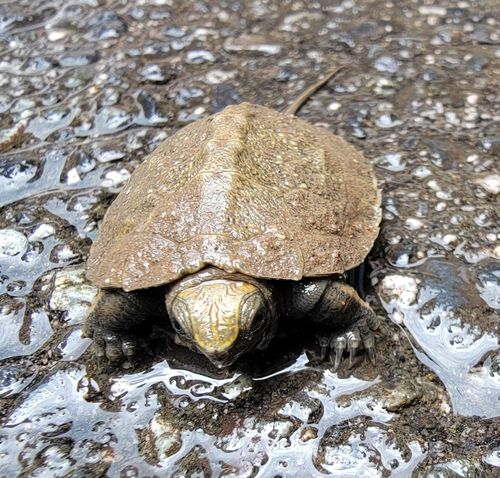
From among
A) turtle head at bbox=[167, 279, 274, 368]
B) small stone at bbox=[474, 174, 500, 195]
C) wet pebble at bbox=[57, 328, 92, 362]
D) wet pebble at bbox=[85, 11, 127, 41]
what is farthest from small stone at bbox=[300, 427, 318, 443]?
wet pebble at bbox=[85, 11, 127, 41]

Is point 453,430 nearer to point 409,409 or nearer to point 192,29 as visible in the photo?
point 409,409

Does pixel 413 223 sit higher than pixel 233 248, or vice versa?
pixel 233 248

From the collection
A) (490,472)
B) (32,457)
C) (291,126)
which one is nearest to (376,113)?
(291,126)

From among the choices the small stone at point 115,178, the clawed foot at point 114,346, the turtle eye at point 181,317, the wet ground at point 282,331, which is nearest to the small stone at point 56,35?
the wet ground at point 282,331

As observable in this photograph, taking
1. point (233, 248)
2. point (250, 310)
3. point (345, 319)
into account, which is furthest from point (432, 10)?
point (250, 310)

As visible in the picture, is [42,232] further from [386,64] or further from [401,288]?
[386,64]

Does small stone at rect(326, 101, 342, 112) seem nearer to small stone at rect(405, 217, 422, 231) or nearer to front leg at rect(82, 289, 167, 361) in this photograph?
small stone at rect(405, 217, 422, 231)

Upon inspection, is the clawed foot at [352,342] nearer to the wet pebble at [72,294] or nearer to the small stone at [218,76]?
the wet pebble at [72,294]
